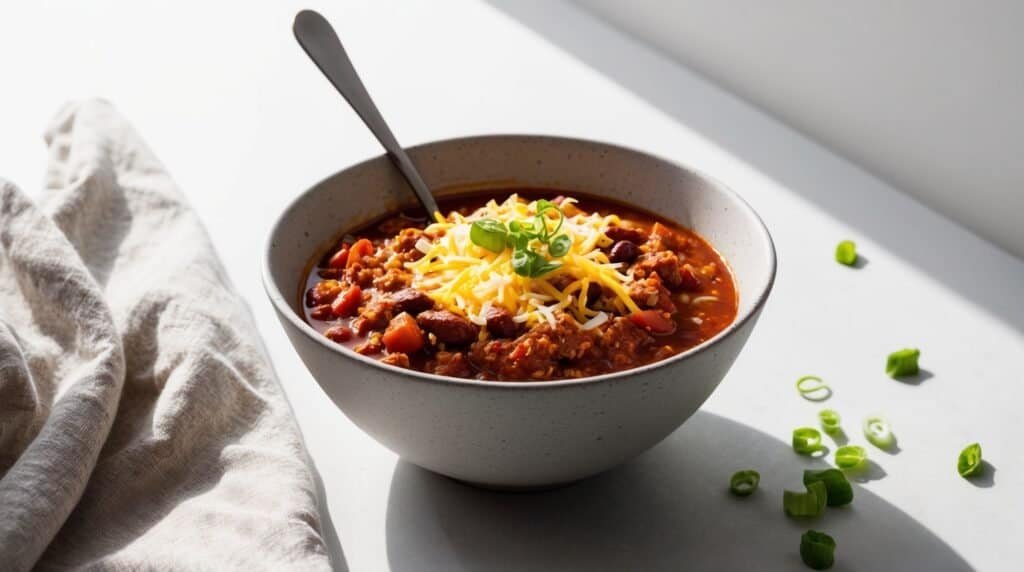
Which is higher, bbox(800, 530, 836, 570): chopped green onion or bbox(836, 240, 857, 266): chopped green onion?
bbox(836, 240, 857, 266): chopped green onion

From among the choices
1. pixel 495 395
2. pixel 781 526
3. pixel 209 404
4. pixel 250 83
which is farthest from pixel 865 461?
pixel 250 83

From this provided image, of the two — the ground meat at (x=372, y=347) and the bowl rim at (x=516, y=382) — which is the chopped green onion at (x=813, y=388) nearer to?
the bowl rim at (x=516, y=382)

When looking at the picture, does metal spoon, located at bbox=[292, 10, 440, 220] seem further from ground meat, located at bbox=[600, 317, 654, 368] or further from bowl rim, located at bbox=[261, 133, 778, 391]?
ground meat, located at bbox=[600, 317, 654, 368]

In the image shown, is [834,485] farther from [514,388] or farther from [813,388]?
[514,388]

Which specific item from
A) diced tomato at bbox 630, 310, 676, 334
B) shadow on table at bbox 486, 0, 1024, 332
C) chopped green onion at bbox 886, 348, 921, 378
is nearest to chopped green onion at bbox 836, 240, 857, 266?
shadow on table at bbox 486, 0, 1024, 332

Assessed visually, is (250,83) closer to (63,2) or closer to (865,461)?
(63,2)

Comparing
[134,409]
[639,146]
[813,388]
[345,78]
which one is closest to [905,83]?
[639,146]
